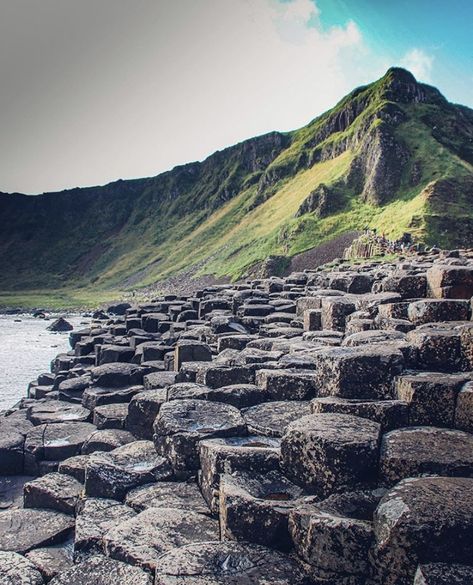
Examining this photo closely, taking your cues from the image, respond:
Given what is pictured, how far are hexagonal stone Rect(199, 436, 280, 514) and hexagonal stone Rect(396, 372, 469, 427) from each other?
4.62 ft

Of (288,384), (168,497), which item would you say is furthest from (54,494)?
(288,384)

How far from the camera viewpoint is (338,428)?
472cm

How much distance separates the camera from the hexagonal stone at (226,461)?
5.02 m

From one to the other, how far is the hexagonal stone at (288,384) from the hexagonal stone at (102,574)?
9.64 ft

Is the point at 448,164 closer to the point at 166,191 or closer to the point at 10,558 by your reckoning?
the point at 10,558

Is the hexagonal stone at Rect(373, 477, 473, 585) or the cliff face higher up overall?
the cliff face

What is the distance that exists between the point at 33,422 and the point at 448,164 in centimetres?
6766

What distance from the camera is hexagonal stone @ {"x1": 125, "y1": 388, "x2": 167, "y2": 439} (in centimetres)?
789

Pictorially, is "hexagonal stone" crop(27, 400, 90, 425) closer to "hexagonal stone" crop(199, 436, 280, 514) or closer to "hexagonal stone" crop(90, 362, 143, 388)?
"hexagonal stone" crop(90, 362, 143, 388)

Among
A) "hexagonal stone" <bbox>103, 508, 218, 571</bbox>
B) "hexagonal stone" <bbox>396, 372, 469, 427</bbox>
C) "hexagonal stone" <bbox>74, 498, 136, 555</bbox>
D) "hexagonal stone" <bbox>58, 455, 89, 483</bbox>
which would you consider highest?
"hexagonal stone" <bbox>396, 372, 469, 427</bbox>

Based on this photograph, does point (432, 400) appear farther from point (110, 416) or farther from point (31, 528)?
point (110, 416)

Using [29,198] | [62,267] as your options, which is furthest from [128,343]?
[29,198]

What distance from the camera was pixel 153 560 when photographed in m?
4.26

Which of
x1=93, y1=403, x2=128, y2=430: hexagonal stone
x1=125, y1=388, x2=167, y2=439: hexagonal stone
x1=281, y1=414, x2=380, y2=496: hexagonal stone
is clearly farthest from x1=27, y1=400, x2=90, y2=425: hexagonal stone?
x1=281, y1=414, x2=380, y2=496: hexagonal stone
